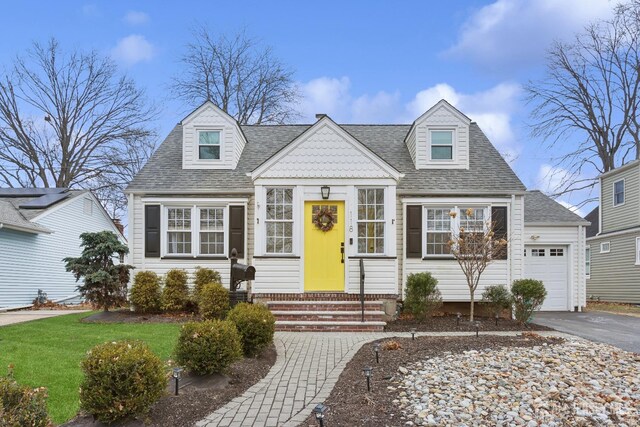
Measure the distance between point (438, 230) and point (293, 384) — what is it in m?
7.61

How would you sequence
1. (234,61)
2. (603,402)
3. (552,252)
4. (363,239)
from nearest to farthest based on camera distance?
1. (603,402)
2. (363,239)
3. (552,252)
4. (234,61)

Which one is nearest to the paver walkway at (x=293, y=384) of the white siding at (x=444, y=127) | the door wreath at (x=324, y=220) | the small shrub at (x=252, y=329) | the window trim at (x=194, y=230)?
the small shrub at (x=252, y=329)

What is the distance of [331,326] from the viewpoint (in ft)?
32.2

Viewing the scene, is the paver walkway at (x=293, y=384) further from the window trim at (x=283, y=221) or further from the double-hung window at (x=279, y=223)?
the double-hung window at (x=279, y=223)

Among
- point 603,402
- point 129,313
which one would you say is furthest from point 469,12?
point 129,313

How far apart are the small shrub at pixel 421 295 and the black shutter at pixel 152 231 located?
22.1 feet

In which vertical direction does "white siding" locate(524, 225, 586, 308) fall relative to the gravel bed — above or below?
above

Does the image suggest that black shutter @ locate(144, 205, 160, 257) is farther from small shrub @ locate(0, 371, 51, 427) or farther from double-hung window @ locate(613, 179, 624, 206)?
double-hung window @ locate(613, 179, 624, 206)

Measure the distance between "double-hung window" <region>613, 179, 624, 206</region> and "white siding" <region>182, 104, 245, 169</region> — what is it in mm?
16541

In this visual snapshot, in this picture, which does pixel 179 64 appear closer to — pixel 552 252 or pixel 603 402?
pixel 552 252

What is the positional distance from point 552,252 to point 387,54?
8661mm

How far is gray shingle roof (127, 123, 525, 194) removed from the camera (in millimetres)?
12266

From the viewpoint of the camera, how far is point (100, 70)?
27297 millimetres

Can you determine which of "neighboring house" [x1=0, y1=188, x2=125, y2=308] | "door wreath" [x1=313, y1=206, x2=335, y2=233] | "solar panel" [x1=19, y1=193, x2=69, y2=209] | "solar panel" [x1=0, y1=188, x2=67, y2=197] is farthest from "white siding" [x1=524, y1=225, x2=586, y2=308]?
"solar panel" [x1=0, y1=188, x2=67, y2=197]
